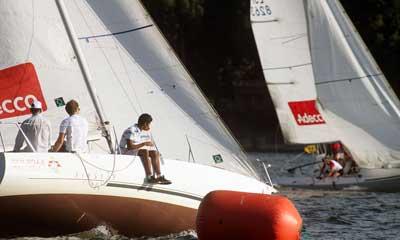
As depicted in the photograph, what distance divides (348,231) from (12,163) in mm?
6367

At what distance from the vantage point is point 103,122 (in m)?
18.0

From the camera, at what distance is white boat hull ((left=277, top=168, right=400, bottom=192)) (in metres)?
30.5

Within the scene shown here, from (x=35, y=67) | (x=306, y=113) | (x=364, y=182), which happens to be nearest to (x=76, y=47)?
(x=35, y=67)

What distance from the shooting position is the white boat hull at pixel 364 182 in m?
30.5

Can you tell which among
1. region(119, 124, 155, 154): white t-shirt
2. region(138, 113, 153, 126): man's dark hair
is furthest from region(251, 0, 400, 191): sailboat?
region(138, 113, 153, 126): man's dark hair

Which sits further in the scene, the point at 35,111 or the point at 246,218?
the point at 35,111

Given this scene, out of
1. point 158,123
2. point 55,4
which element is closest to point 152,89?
point 158,123

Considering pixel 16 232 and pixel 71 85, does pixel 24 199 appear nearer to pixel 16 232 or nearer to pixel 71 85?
pixel 16 232

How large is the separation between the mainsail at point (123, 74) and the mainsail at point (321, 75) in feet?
43.3

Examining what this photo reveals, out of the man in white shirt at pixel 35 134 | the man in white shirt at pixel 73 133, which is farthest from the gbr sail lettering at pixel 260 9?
the man in white shirt at pixel 35 134

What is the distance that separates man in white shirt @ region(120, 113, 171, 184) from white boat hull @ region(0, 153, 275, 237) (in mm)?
99

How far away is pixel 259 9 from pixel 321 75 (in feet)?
7.83

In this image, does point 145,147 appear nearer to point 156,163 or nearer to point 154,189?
point 156,163

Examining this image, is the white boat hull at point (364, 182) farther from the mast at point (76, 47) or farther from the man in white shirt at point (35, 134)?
the man in white shirt at point (35, 134)
